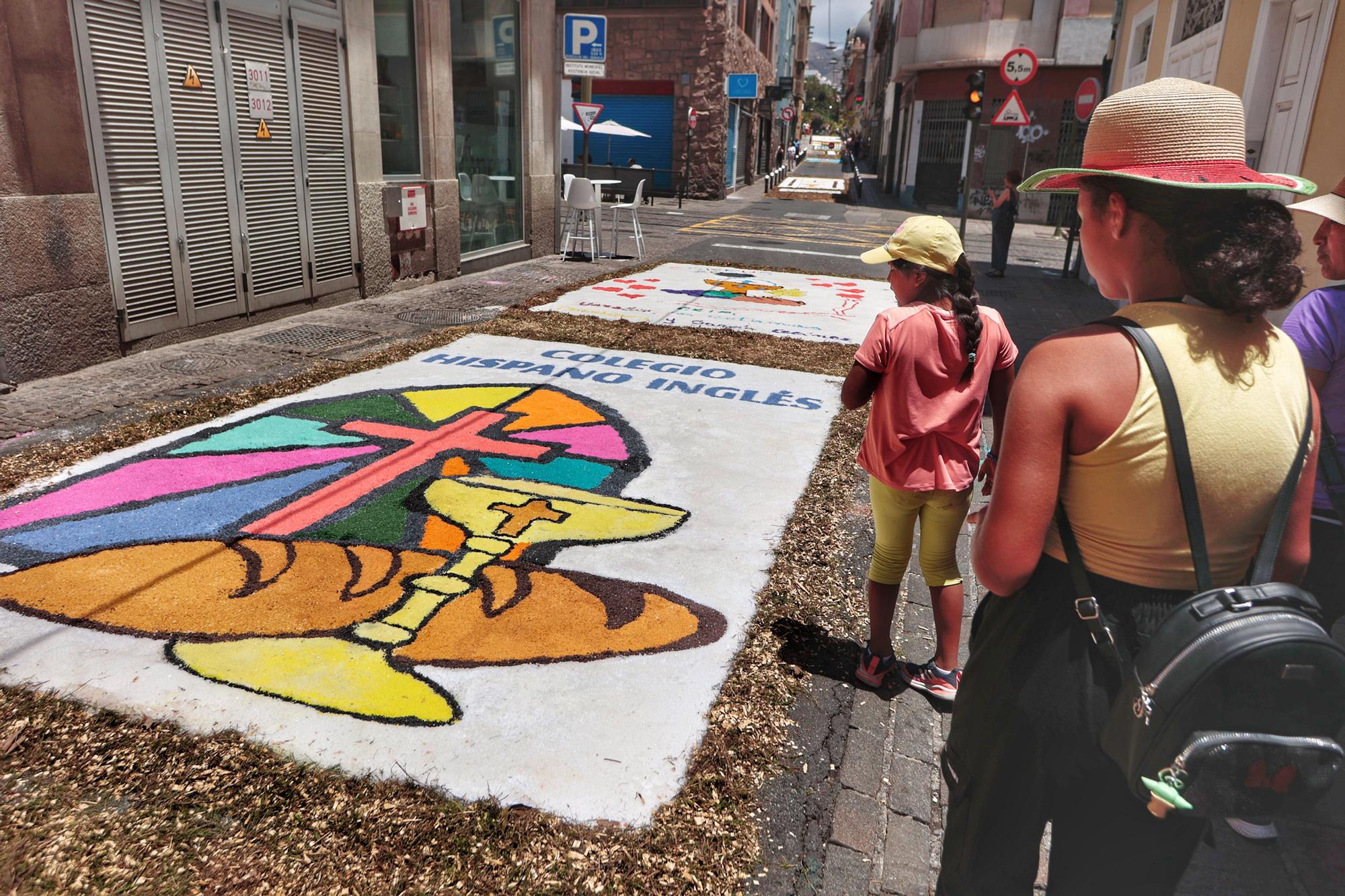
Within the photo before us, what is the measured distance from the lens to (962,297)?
305 centimetres

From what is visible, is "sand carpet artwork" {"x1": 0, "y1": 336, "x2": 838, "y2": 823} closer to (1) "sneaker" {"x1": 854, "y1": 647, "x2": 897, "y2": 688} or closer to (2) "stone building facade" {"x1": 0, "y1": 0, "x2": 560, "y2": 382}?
(1) "sneaker" {"x1": 854, "y1": 647, "x2": 897, "y2": 688}

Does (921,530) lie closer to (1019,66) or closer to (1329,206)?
(1329,206)

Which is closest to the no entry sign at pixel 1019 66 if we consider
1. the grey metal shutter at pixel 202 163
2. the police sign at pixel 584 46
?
the police sign at pixel 584 46

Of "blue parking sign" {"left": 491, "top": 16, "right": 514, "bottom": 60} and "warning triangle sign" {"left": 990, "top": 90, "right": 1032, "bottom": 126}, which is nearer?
"blue parking sign" {"left": 491, "top": 16, "right": 514, "bottom": 60}

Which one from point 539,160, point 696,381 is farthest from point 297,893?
point 539,160

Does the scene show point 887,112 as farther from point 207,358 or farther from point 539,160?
point 207,358

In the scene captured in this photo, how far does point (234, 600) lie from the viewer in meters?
3.63

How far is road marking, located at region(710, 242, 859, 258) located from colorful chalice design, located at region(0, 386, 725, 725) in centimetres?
1081

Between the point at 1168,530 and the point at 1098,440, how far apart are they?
7.7 inches

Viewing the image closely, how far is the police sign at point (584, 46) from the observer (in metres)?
14.6

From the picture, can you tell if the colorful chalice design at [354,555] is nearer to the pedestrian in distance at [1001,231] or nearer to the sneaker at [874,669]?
the sneaker at [874,669]

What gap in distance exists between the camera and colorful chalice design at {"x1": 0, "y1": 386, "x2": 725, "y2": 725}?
331 centimetres

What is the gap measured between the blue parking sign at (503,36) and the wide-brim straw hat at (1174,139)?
39.8 ft

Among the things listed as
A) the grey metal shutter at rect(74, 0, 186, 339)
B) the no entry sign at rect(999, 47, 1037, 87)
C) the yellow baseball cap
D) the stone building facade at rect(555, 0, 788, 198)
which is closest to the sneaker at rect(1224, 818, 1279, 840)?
the yellow baseball cap
